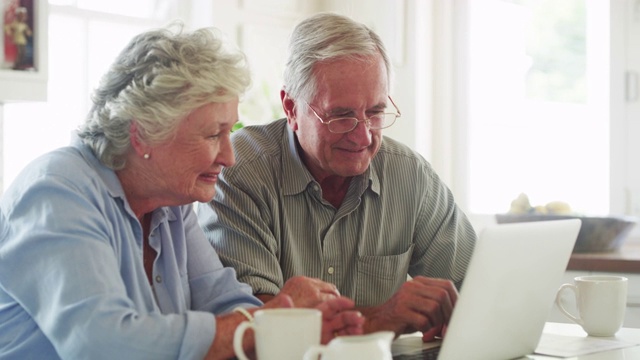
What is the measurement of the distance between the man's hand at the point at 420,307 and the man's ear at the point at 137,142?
55cm

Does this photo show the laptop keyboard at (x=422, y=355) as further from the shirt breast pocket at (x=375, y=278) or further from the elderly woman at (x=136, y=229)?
the shirt breast pocket at (x=375, y=278)

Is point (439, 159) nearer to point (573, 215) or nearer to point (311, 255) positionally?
point (573, 215)

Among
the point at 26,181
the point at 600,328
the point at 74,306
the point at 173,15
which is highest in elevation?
the point at 173,15

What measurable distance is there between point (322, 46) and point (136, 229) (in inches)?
27.9

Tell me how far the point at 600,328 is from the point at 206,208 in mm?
908

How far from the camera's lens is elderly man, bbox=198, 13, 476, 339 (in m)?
2.12

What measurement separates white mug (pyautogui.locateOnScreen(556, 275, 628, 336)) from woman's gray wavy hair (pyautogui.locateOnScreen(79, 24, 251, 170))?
79cm

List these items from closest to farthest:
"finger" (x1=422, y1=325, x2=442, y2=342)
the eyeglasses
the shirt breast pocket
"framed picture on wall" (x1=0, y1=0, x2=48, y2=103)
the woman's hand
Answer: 1. the woman's hand
2. "finger" (x1=422, y1=325, x2=442, y2=342)
3. the eyeglasses
4. the shirt breast pocket
5. "framed picture on wall" (x1=0, y1=0, x2=48, y2=103)

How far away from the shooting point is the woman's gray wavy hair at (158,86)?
1.64m

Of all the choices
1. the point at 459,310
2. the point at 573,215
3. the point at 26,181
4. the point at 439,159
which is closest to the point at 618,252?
the point at 573,215

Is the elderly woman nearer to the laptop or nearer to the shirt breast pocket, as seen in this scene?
the laptop

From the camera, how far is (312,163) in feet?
7.36

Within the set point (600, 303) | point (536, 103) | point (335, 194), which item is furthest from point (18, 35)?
point (536, 103)

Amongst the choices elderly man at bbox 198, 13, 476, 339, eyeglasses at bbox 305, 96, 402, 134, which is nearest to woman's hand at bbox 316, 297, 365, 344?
elderly man at bbox 198, 13, 476, 339
